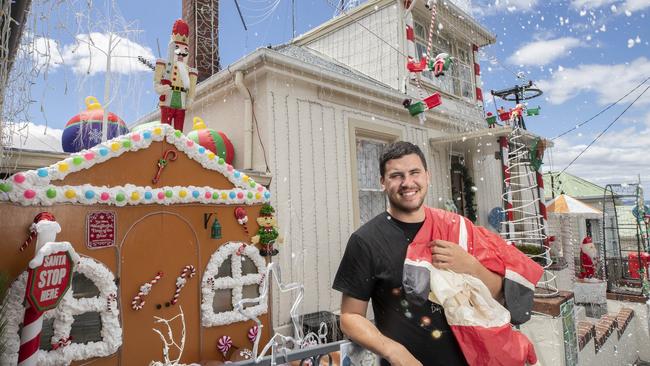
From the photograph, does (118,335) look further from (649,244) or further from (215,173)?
(649,244)

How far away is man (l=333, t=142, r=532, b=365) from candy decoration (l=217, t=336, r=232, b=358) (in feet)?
9.78

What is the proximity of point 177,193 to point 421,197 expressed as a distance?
294 centimetres

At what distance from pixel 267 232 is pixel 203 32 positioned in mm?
4102

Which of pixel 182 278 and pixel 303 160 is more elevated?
pixel 303 160

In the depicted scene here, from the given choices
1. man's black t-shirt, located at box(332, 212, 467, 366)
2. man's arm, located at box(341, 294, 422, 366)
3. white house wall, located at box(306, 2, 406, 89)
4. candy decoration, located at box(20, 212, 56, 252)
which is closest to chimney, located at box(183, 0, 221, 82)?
white house wall, located at box(306, 2, 406, 89)

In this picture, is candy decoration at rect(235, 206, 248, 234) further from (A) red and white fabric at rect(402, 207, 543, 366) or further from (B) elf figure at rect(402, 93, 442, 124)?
(B) elf figure at rect(402, 93, 442, 124)

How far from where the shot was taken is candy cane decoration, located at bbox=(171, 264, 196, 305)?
149 inches

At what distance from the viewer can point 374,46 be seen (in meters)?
8.48

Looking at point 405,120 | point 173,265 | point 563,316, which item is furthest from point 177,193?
point 405,120

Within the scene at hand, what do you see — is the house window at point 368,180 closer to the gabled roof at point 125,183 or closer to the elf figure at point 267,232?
the elf figure at point 267,232

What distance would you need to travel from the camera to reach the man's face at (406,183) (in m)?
1.77

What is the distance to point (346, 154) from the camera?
614cm

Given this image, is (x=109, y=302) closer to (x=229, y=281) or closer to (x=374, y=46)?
(x=229, y=281)

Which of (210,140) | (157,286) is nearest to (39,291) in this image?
(157,286)
